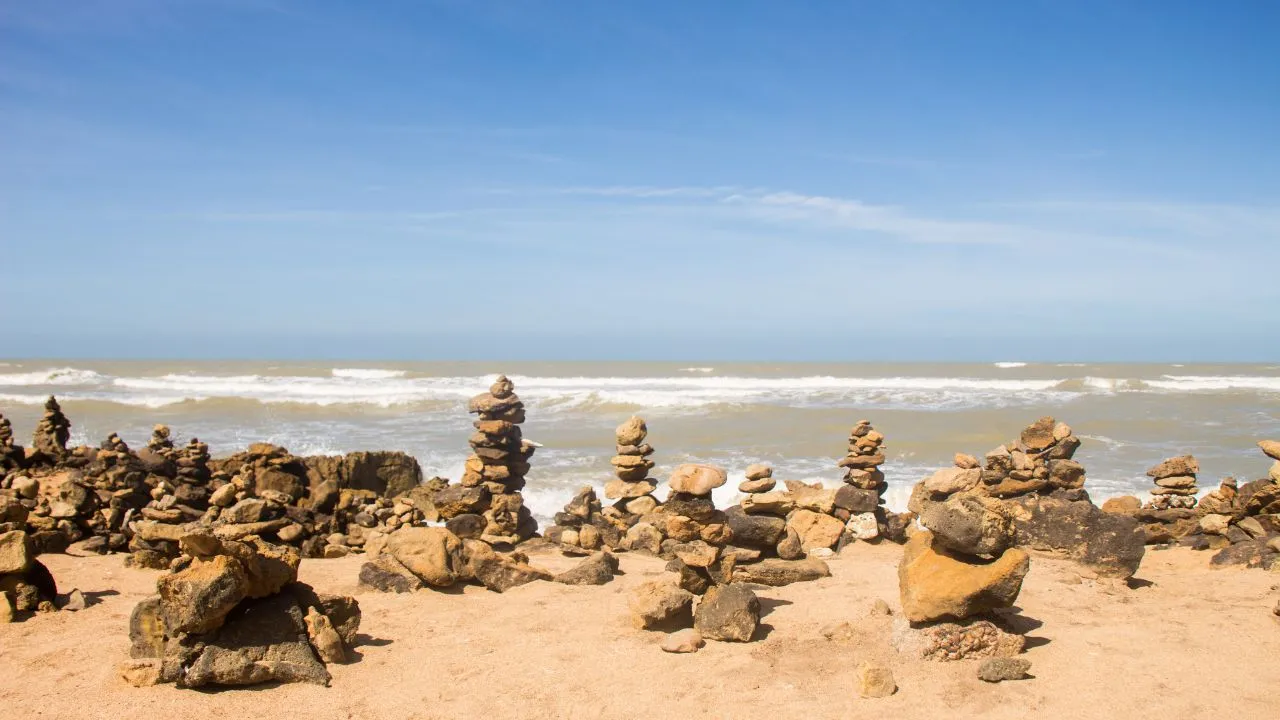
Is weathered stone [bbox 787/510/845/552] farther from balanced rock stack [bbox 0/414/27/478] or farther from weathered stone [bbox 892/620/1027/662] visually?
balanced rock stack [bbox 0/414/27/478]

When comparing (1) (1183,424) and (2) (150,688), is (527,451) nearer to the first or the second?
(2) (150,688)

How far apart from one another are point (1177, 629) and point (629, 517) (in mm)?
7449

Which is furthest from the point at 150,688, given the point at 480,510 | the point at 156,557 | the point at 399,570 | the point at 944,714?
the point at 480,510

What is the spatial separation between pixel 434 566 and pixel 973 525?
17.8 ft

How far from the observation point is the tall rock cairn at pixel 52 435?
1485 cm

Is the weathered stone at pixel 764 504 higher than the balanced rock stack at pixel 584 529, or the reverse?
the weathered stone at pixel 764 504

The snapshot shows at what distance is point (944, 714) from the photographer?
5.80 meters

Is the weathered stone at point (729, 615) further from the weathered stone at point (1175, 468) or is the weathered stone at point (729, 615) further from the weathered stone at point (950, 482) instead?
the weathered stone at point (1175, 468)

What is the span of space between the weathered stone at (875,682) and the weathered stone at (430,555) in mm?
4705

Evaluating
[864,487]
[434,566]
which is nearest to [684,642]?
[434,566]

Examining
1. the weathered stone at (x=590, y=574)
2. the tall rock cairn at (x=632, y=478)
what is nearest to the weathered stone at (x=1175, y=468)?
the tall rock cairn at (x=632, y=478)

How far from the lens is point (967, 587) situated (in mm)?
6711

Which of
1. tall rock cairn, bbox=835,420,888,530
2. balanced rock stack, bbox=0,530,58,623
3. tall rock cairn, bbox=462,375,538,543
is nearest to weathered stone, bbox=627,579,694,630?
tall rock cairn, bbox=835,420,888,530

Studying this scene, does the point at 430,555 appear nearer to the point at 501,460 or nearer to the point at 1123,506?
the point at 501,460
